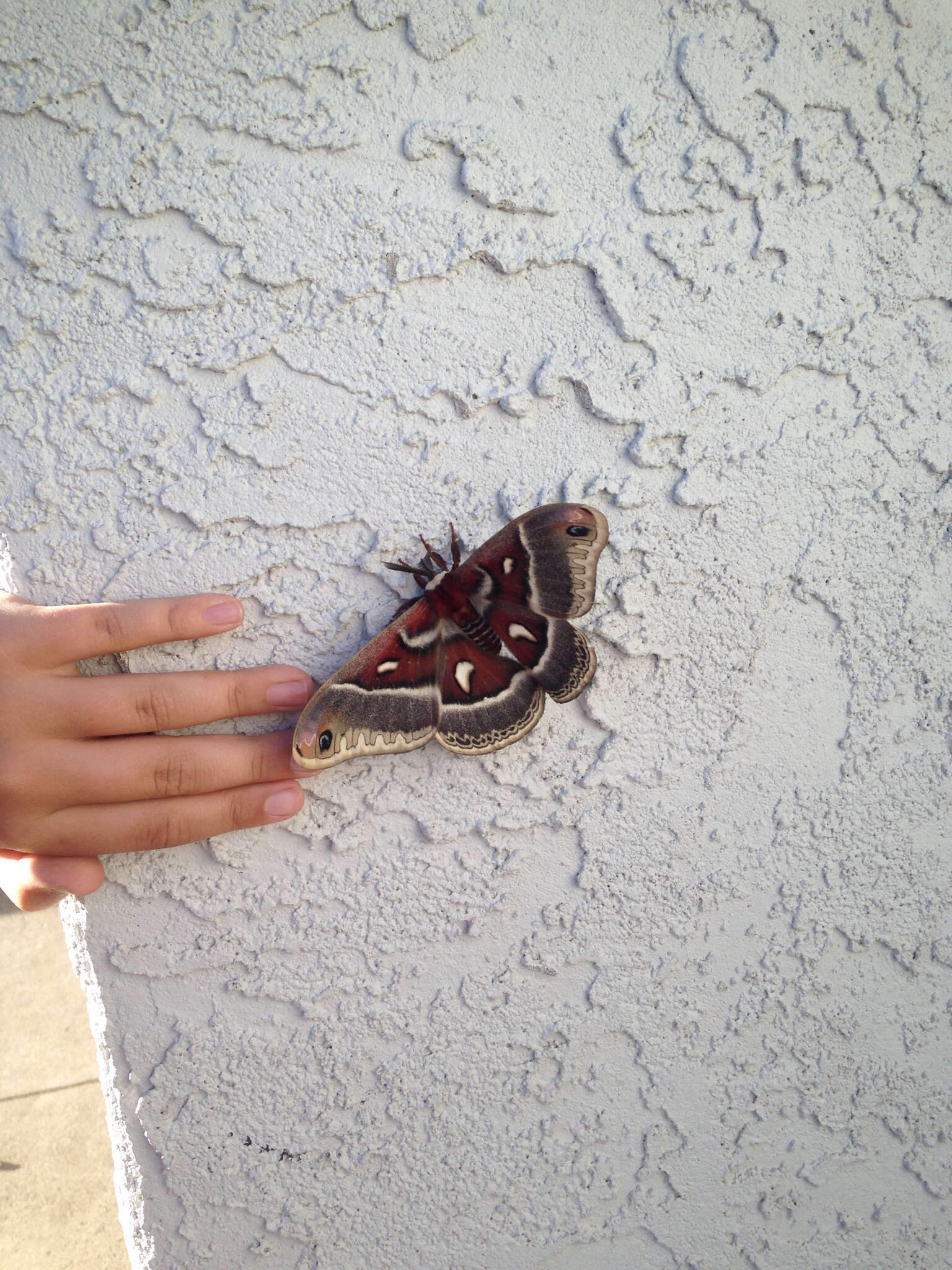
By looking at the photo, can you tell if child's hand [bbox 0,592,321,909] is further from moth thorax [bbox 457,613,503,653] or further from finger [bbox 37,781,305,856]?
moth thorax [bbox 457,613,503,653]

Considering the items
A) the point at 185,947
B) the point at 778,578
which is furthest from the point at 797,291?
the point at 185,947

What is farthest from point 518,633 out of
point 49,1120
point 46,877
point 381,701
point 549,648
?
point 49,1120

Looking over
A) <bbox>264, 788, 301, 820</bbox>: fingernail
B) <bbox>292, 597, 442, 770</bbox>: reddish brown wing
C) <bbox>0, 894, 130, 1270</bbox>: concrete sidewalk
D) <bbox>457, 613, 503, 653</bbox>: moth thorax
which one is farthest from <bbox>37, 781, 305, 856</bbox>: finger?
<bbox>0, 894, 130, 1270</bbox>: concrete sidewalk

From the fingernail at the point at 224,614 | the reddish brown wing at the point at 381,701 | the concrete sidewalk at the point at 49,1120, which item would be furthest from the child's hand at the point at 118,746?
the concrete sidewalk at the point at 49,1120

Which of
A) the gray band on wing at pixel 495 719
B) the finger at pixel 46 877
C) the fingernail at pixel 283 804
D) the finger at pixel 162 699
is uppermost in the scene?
the gray band on wing at pixel 495 719

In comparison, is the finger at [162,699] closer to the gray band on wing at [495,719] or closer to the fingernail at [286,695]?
the fingernail at [286,695]
